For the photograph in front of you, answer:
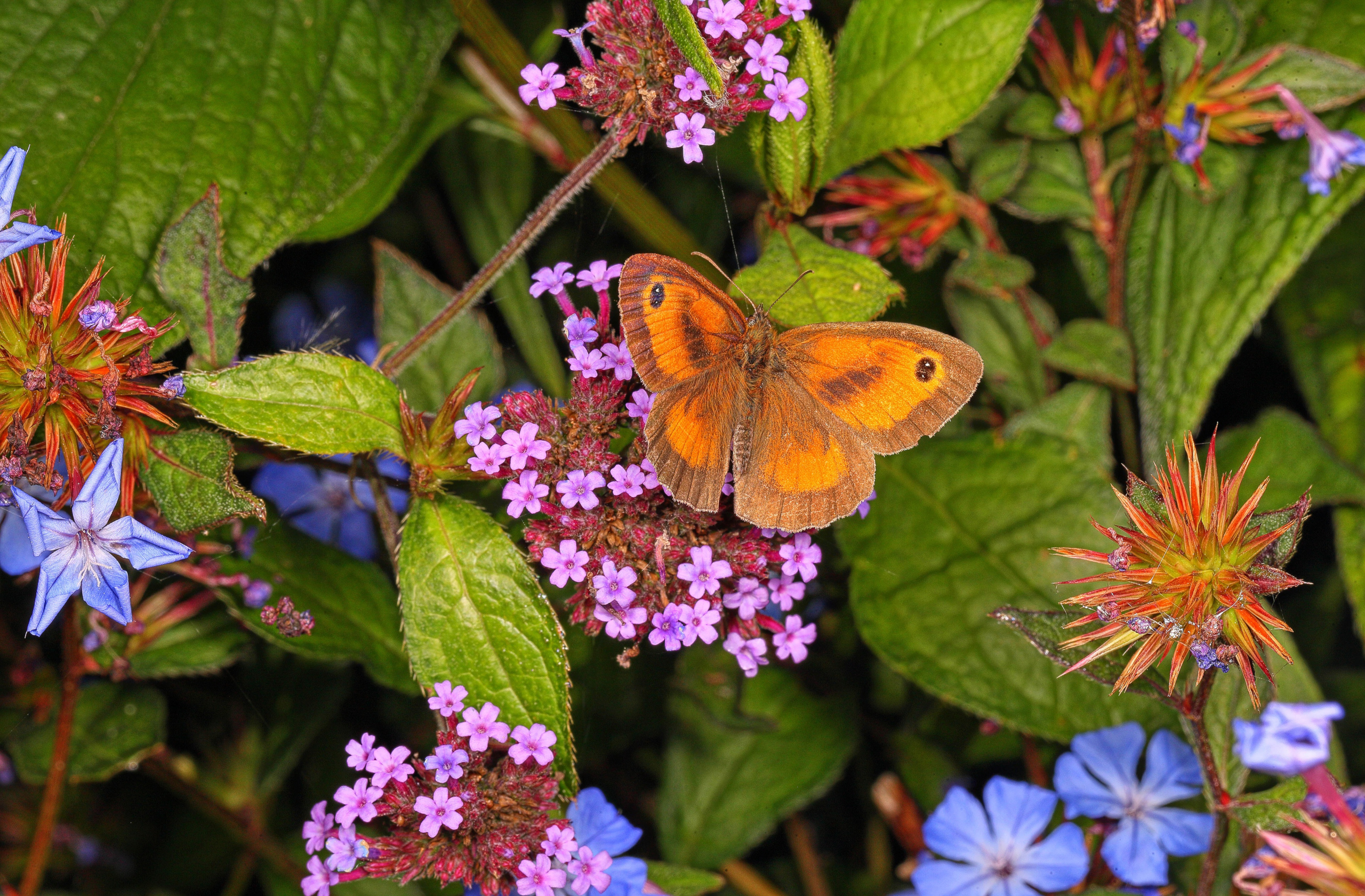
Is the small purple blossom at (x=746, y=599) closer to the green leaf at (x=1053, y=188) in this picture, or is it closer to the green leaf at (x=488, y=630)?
the green leaf at (x=488, y=630)

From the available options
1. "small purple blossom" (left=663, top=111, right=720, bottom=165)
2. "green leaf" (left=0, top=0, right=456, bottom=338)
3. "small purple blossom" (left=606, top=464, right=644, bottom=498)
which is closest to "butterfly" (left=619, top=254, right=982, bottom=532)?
"small purple blossom" (left=606, top=464, right=644, bottom=498)

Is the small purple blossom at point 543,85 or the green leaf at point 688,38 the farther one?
the small purple blossom at point 543,85

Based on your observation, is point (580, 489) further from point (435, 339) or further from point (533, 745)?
point (435, 339)

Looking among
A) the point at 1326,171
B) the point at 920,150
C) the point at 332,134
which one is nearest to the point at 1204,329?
the point at 1326,171

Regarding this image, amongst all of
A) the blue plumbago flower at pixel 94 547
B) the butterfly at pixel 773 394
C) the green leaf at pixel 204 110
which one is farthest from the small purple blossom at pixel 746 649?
the green leaf at pixel 204 110

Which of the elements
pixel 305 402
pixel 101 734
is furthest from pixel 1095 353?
pixel 101 734

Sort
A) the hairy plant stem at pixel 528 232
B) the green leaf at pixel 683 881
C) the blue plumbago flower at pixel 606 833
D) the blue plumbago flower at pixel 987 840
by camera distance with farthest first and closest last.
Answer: the blue plumbago flower at pixel 987 840, the green leaf at pixel 683 881, the blue plumbago flower at pixel 606 833, the hairy plant stem at pixel 528 232
